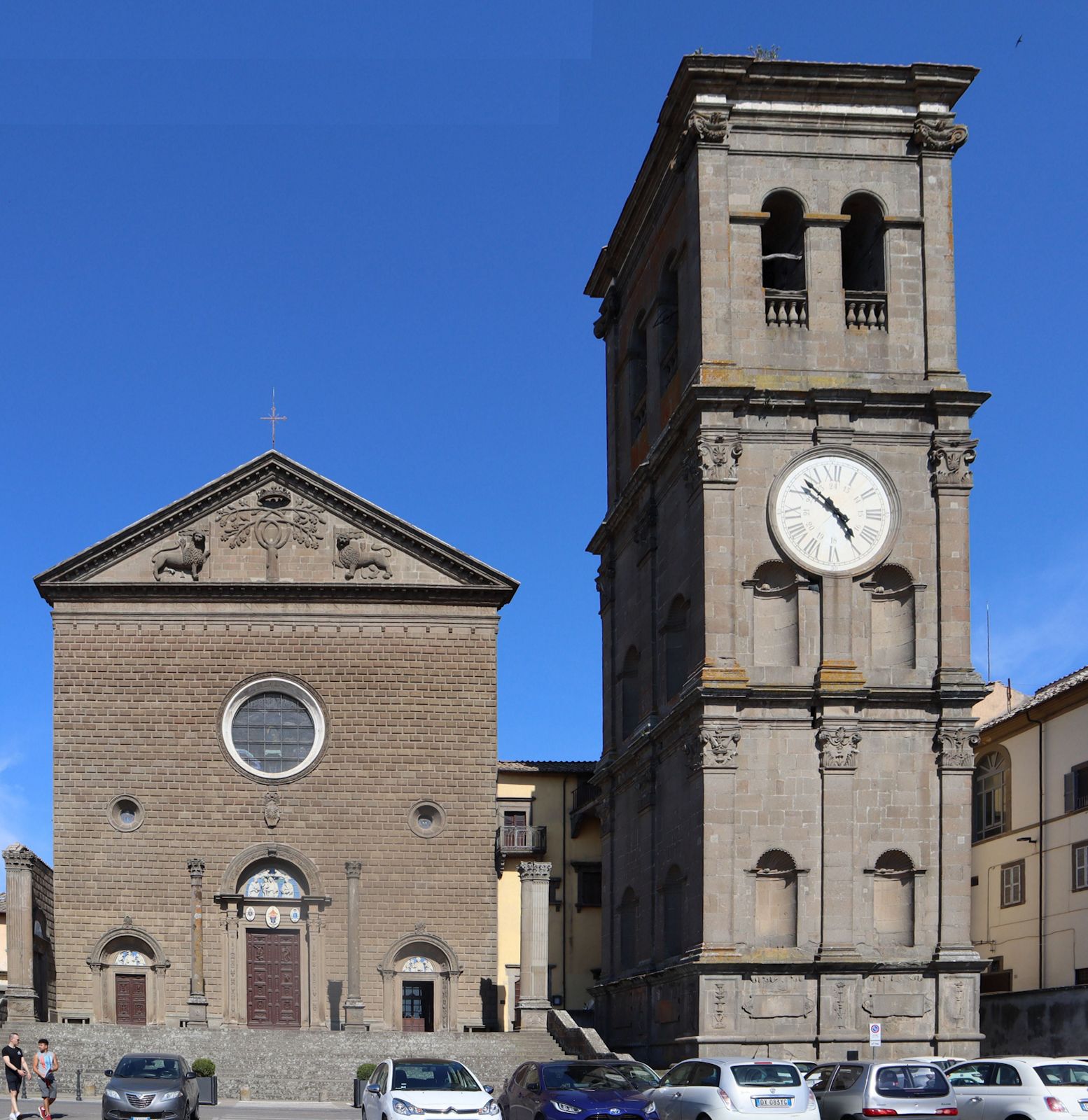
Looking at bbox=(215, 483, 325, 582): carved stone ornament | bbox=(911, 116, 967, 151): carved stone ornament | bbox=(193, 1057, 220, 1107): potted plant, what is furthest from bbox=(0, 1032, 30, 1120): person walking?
bbox=(911, 116, 967, 151): carved stone ornament

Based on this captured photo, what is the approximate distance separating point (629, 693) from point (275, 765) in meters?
10.6

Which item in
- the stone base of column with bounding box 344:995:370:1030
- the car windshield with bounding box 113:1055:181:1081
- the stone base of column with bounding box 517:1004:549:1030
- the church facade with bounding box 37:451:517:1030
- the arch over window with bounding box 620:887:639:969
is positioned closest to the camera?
the car windshield with bounding box 113:1055:181:1081

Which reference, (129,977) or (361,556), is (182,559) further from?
(129,977)

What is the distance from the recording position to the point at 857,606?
119ft

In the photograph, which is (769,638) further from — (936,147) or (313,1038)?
(313,1038)

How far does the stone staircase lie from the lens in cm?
3928

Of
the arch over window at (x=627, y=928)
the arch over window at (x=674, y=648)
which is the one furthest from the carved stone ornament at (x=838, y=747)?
the arch over window at (x=627, y=928)

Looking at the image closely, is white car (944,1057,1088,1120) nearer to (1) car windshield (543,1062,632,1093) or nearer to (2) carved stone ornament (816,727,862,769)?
(1) car windshield (543,1062,632,1093)

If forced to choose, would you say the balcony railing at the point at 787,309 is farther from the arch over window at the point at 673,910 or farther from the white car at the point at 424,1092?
the white car at the point at 424,1092

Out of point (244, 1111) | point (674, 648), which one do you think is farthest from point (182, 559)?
point (244, 1111)

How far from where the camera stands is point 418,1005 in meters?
48.4

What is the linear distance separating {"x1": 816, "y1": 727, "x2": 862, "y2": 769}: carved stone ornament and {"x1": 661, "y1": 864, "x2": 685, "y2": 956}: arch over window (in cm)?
398

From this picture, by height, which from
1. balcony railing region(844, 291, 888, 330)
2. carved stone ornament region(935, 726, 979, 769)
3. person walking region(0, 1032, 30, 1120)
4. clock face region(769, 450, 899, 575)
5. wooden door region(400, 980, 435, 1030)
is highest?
balcony railing region(844, 291, 888, 330)

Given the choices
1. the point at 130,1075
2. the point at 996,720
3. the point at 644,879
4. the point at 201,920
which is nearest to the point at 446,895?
the point at 201,920
